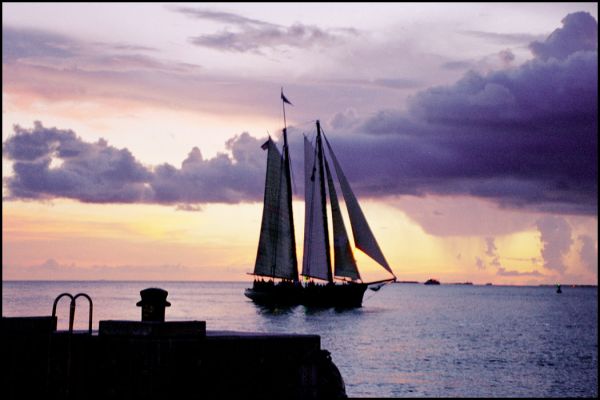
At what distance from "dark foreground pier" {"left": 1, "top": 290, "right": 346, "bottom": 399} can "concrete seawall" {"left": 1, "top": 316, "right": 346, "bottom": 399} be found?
0.5 inches

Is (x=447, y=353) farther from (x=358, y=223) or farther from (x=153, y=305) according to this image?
(x=153, y=305)

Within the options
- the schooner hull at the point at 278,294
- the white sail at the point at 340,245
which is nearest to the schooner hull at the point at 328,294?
the schooner hull at the point at 278,294

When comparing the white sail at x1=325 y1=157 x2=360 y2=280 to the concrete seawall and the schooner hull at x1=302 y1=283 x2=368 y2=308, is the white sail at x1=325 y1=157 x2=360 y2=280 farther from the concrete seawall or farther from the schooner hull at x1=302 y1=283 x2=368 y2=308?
the concrete seawall

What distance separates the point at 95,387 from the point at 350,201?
9268 centimetres

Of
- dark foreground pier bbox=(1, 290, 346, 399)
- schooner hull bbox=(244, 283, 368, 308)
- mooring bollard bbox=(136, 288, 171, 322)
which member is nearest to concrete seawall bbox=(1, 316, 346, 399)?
dark foreground pier bbox=(1, 290, 346, 399)

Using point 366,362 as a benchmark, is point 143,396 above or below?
above

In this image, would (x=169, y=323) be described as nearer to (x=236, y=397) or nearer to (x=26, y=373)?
(x=236, y=397)

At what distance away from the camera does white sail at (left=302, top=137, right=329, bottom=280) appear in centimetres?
10725

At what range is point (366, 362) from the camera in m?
61.5

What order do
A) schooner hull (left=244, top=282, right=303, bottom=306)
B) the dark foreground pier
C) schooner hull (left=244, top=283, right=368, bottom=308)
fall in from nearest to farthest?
the dark foreground pier, schooner hull (left=244, top=283, right=368, bottom=308), schooner hull (left=244, top=282, right=303, bottom=306)

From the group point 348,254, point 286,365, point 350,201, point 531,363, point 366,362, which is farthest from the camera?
point 348,254

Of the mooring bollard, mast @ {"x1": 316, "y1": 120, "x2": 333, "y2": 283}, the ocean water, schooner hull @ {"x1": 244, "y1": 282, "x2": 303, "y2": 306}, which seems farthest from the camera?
schooner hull @ {"x1": 244, "y1": 282, "x2": 303, "y2": 306}

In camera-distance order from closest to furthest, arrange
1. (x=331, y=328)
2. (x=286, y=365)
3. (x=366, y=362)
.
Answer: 1. (x=286, y=365)
2. (x=366, y=362)
3. (x=331, y=328)

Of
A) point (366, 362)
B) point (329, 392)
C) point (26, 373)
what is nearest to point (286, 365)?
point (329, 392)
